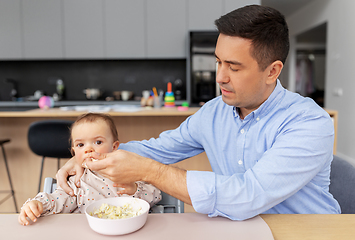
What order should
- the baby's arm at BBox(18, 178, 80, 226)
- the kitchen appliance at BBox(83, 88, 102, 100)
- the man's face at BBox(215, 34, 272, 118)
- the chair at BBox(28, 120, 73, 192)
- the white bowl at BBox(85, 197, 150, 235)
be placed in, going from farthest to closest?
the kitchen appliance at BBox(83, 88, 102, 100) < the chair at BBox(28, 120, 73, 192) < the man's face at BBox(215, 34, 272, 118) < the baby's arm at BBox(18, 178, 80, 226) < the white bowl at BBox(85, 197, 150, 235)

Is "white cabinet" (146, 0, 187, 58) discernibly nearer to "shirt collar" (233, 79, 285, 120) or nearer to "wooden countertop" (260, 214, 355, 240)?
"shirt collar" (233, 79, 285, 120)

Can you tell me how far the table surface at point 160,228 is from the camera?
71 cm

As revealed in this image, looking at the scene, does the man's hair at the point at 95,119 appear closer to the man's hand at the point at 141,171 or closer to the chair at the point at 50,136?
the man's hand at the point at 141,171

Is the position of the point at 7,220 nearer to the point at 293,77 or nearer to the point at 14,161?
the point at 14,161

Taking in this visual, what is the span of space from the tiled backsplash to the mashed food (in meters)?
4.23

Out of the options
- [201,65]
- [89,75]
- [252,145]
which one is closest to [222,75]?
[252,145]

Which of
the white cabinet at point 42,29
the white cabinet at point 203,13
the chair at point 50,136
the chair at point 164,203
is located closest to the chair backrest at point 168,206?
the chair at point 164,203

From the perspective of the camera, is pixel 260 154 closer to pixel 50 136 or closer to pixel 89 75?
pixel 50 136

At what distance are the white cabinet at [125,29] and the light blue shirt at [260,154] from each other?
361 centimetres

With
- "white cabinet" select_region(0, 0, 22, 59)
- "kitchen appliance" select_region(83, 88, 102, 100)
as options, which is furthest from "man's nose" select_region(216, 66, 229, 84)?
"white cabinet" select_region(0, 0, 22, 59)

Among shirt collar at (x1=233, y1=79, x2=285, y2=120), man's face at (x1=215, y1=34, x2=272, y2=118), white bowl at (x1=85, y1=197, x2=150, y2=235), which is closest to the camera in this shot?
white bowl at (x1=85, y1=197, x2=150, y2=235)

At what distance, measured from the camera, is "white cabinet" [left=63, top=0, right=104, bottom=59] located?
4539mm

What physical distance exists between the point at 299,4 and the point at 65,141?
19.3 feet

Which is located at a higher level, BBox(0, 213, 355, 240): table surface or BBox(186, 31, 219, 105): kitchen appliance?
Answer: BBox(186, 31, 219, 105): kitchen appliance
